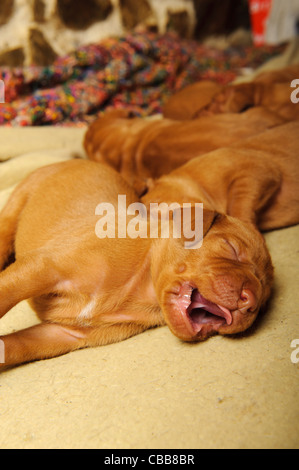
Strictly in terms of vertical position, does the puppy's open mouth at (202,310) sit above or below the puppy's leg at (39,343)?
above

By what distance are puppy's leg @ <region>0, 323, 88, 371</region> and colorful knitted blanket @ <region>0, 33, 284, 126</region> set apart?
213 cm

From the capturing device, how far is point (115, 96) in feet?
13.2

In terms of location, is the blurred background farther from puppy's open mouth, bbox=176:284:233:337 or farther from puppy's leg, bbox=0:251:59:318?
puppy's open mouth, bbox=176:284:233:337

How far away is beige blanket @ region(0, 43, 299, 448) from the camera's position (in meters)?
1.16

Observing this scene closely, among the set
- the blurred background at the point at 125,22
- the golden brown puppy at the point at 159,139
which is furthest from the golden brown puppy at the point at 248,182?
the blurred background at the point at 125,22

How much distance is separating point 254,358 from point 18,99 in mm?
2942

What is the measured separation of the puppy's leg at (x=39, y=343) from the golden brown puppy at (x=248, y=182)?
34.8 inches

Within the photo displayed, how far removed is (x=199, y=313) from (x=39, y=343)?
23.1 inches

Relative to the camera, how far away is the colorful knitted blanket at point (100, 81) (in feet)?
11.5

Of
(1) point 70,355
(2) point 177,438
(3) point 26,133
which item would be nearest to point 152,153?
(3) point 26,133

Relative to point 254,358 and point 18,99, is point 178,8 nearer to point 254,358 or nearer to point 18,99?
point 18,99

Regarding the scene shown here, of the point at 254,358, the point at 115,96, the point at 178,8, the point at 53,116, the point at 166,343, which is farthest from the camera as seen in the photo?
Answer: the point at 178,8

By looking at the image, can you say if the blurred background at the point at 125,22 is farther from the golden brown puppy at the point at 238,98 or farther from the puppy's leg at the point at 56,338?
the puppy's leg at the point at 56,338

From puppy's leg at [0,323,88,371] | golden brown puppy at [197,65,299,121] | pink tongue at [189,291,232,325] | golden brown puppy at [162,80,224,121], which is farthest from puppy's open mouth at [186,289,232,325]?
golden brown puppy at [162,80,224,121]
